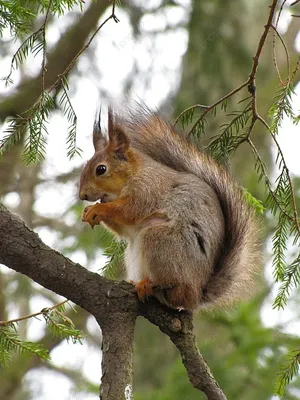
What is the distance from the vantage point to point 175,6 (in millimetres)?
4348

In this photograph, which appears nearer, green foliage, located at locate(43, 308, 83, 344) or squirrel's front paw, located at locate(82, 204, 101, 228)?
green foliage, located at locate(43, 308, 83, 344)

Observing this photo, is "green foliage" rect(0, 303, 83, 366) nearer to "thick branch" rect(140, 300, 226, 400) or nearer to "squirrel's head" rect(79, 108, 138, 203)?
"thick branch" rect(140, 300, 226, 400)

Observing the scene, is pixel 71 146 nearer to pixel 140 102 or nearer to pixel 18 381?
pixel 140 102

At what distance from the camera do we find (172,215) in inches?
82.7

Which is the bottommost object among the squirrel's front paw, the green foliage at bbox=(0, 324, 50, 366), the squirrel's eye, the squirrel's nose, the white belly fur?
the green foliage at bbox=(0, 324, 50, 366)

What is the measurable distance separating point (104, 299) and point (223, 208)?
58cm

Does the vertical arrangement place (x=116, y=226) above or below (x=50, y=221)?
below

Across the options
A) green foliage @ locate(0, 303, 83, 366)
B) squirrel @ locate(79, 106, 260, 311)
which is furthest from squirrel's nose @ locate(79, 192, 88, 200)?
green foliage @ locate(0, 303, 83, 366)

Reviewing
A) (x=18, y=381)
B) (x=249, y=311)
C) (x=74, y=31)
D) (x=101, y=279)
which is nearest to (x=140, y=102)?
(x=101, y=279)

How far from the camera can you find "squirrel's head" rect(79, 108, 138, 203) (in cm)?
228

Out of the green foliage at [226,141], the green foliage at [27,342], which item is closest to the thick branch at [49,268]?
the green foliage at [27,342]

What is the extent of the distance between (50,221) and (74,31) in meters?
1.19

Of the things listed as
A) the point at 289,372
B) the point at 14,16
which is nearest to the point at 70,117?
the point at 14,16

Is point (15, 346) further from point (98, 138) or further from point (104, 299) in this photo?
point (98, 138)
